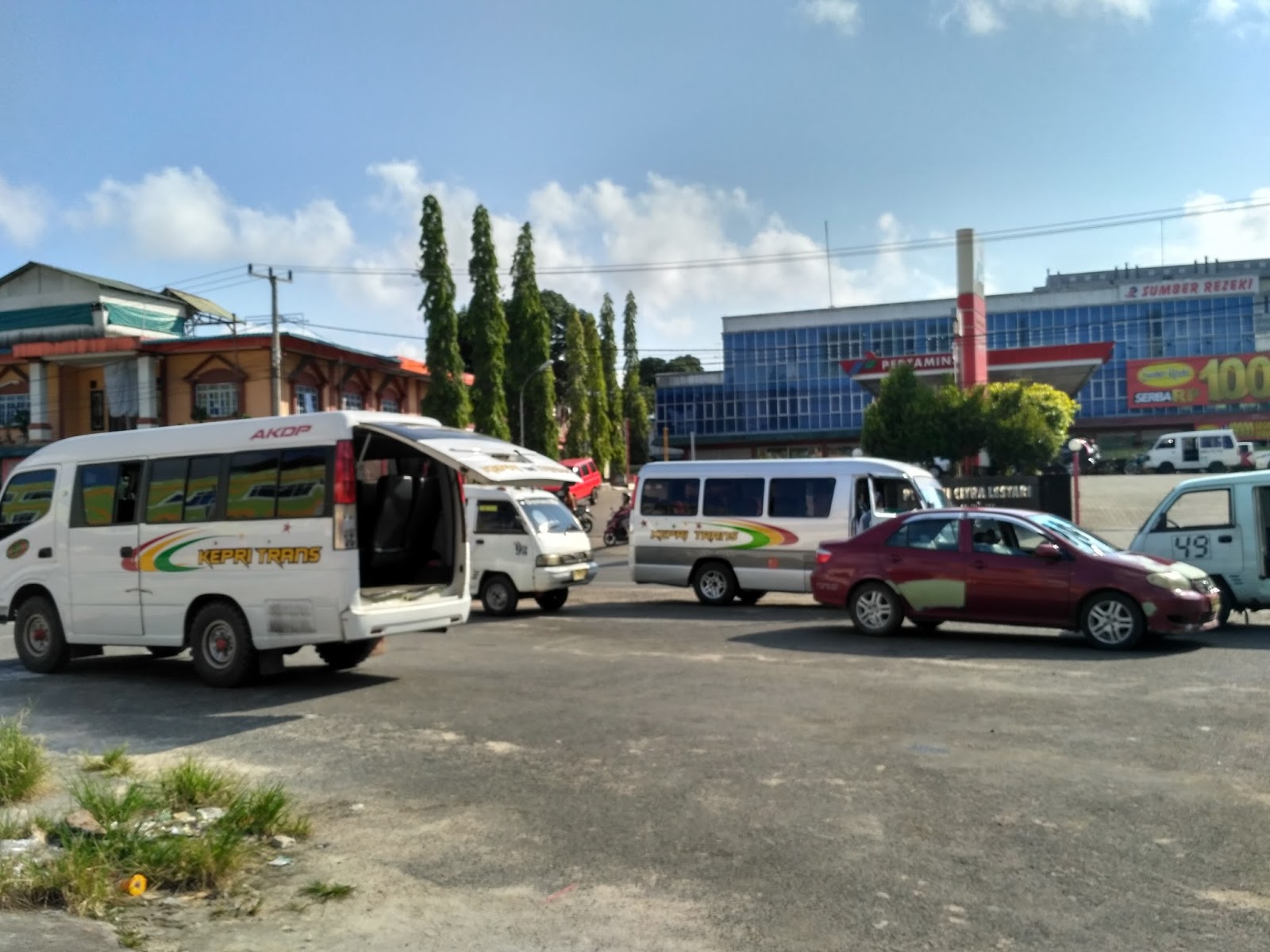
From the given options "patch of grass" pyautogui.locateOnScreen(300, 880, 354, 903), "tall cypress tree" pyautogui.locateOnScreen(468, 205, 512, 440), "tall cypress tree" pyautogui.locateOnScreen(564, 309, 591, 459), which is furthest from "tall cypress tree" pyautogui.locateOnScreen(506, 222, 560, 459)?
"patch of grass" pyautogui.locateOnScreen(300, 880, 354, 903)

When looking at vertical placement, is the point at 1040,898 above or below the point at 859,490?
below

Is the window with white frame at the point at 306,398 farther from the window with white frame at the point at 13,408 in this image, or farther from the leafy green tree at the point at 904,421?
the leafy green tree at the point at 904,421

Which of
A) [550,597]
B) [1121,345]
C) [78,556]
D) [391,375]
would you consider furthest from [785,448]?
[78,556]

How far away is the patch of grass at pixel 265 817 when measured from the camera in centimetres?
602

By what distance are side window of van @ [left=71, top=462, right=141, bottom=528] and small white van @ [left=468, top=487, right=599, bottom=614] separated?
6953mm

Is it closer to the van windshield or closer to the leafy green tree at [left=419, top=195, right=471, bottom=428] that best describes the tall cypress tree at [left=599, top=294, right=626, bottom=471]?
the leafy green tree at [left=419, top=195, right=471, bottom=428]

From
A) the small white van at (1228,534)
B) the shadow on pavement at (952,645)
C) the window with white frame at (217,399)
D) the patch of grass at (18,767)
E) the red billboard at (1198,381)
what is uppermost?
the red billboard at (1198,381)

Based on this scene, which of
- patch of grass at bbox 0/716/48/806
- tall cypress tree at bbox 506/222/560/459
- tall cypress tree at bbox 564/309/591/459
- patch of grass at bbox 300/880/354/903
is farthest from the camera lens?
tall cypress tree at bbox 564/309/591/459

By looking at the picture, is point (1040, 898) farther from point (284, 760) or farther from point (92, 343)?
point (92, 343)

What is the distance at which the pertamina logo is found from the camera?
83688 millimetres

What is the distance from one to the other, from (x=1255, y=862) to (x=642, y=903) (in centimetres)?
301

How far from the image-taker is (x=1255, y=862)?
536 centimetres

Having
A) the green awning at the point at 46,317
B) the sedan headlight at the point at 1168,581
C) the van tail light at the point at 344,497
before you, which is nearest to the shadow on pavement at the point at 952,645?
the sedan headlight at the point at 1168,581

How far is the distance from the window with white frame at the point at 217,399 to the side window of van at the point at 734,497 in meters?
30.1
